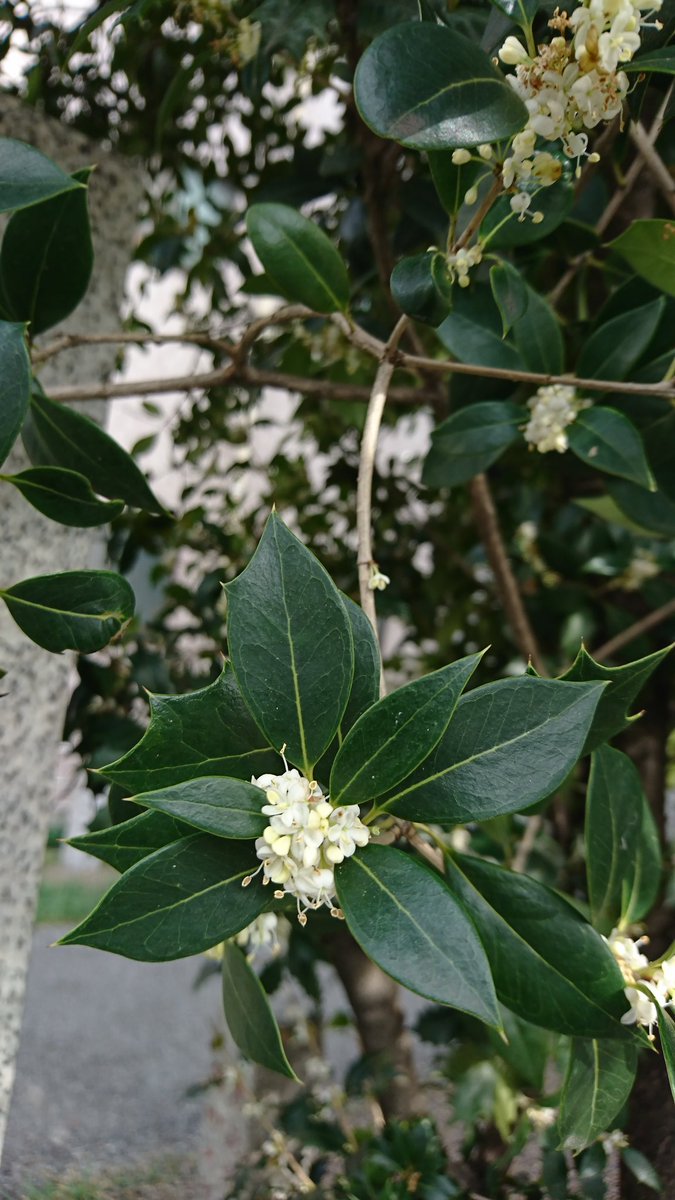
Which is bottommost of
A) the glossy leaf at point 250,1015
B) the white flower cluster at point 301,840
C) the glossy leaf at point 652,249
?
the glossy leaf at point 250,1015

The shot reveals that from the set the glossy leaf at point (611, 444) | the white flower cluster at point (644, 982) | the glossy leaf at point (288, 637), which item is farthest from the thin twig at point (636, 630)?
the glossy leaf at point (288, 637)

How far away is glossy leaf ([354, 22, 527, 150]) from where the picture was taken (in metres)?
0.36

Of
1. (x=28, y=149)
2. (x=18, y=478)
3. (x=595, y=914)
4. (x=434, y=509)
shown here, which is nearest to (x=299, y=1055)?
(x=434, y=509)

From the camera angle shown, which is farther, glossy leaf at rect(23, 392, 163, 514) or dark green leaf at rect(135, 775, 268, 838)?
glossy leaf at rect(23, 392, 163, 514)

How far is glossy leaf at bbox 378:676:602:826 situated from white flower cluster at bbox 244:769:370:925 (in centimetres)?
3

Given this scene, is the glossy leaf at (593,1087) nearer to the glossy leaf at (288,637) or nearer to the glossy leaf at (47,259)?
the glossy leaf at (288,637)

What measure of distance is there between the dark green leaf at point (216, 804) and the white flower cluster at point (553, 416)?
0.31 metres

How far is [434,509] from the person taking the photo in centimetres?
108

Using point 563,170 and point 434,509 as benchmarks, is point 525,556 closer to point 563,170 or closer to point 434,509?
point 434,509

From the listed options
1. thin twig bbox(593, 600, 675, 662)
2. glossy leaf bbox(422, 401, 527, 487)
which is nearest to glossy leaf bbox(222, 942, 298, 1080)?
glossy leaf bbox(422, 401, 527, 487)

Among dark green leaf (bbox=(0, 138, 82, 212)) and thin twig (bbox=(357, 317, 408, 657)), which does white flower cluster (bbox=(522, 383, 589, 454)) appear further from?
dark green leaf (bbox=(0, 138, 82, 212))

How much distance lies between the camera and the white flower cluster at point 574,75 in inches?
13.6

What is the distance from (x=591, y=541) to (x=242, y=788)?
0.63 meters

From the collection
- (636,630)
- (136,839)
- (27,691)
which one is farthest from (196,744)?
(636,630)
